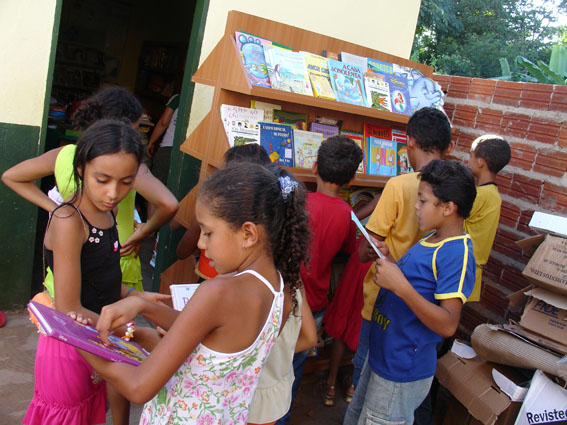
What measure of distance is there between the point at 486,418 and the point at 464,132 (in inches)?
98.3

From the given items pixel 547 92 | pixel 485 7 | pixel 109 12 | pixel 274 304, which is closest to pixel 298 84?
pixel 547 92

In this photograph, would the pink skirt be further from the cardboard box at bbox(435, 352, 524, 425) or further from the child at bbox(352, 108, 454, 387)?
the cardboard box at bbox(435, 352, 524, 425)

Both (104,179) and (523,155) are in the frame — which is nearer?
(104,179)

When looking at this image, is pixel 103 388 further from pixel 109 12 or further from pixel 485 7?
pixel 485 7

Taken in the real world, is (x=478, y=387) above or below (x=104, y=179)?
below

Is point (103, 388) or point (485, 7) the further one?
point (485, 7)

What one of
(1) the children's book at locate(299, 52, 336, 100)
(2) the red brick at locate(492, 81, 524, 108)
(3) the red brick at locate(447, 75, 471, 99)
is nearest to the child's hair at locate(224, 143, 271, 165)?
(1) the children's book at locate(299, 52, 336, 100)

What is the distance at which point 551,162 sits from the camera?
3316mm

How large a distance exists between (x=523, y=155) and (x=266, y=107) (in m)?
1.98

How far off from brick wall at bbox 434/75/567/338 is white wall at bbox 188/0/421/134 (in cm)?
111

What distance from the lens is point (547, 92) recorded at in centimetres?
344

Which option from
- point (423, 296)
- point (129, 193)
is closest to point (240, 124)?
point (129, 193)

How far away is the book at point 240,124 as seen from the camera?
2.95m

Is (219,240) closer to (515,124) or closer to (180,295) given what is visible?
(180,295)
